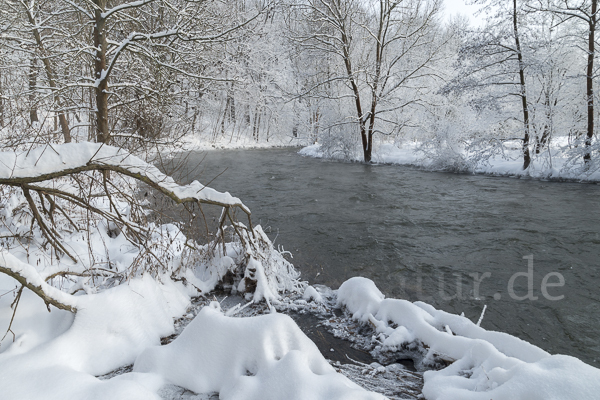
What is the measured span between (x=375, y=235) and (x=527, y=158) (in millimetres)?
9562

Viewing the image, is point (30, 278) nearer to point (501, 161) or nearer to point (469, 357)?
point (469, 357)

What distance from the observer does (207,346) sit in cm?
262

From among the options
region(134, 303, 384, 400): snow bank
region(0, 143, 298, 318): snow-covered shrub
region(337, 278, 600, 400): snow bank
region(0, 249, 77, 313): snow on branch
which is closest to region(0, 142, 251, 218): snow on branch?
region(0, 143, 298, 318): snow-covered shrub

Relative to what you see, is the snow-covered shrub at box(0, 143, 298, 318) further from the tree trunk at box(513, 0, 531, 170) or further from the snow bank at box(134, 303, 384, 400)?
the tree trunk at box(513, 0, 531, 170)

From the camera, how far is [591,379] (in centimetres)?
194

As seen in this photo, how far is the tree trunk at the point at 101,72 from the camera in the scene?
18.9 feet

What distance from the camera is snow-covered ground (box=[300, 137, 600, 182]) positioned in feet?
39.0

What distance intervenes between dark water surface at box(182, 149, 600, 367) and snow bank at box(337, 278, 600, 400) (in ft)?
3.64

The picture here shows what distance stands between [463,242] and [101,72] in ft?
24.7

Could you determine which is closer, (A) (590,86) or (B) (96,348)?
(B) (96,348)

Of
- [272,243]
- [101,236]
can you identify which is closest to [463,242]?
[272,243]

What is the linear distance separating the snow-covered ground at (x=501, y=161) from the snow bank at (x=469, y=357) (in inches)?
452

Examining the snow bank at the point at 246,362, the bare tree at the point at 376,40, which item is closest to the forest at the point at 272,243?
the snow bank at the point at 246,362

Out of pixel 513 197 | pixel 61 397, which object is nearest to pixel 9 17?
pixel 61 397
